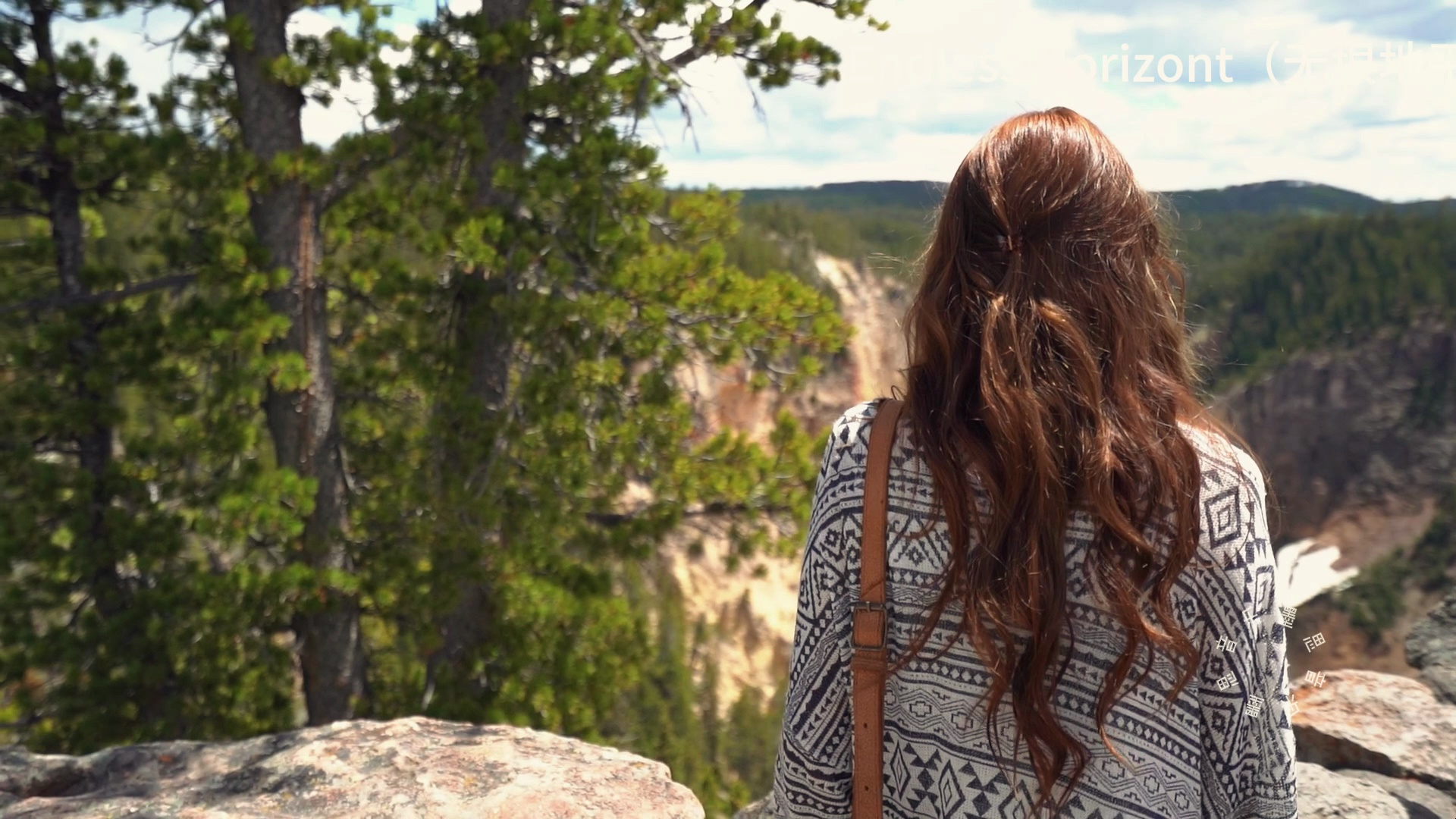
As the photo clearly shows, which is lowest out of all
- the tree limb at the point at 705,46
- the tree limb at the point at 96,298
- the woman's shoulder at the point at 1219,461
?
the woman's shoulder at the point at 1219,461

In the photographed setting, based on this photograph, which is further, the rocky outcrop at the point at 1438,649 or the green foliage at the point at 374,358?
the green foliage at the point at 374,358

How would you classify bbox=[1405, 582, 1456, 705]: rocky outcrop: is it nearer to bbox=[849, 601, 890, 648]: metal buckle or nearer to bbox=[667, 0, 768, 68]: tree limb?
bbox=[849, 601, 890, 648]: metal buckle

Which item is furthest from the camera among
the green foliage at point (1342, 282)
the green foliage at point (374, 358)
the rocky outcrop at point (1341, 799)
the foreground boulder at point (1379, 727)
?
the green foliage at point (1342, 282)

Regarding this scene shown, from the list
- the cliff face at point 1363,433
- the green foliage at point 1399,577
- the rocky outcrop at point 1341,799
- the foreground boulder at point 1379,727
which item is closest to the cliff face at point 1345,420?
the cliff face at point 1363,433

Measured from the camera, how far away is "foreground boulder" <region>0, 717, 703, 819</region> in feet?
8.21

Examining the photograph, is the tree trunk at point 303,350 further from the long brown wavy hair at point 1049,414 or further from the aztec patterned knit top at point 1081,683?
the long brown wavy hair at point 1049,414

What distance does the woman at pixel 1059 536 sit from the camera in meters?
1.39

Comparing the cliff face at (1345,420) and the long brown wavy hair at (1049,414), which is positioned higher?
the long brown wavy hair at (1049,414)

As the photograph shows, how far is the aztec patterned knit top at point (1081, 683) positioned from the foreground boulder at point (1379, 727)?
6.09 feet

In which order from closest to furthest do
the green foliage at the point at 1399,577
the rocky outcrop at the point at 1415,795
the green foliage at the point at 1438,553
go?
1. the rocky outcrop at the point at 1415,795
2. the green foliage at the point at 1399,577
3. the green foliage at the point at 1438,553

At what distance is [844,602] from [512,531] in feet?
15.8

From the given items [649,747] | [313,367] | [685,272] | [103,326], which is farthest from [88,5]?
[649,747]

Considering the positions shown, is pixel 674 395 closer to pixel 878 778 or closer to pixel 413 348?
pixel 413 348

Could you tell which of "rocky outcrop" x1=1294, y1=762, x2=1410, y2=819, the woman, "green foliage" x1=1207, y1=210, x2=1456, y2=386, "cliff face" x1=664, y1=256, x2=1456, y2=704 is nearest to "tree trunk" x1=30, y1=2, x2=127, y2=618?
the woman
